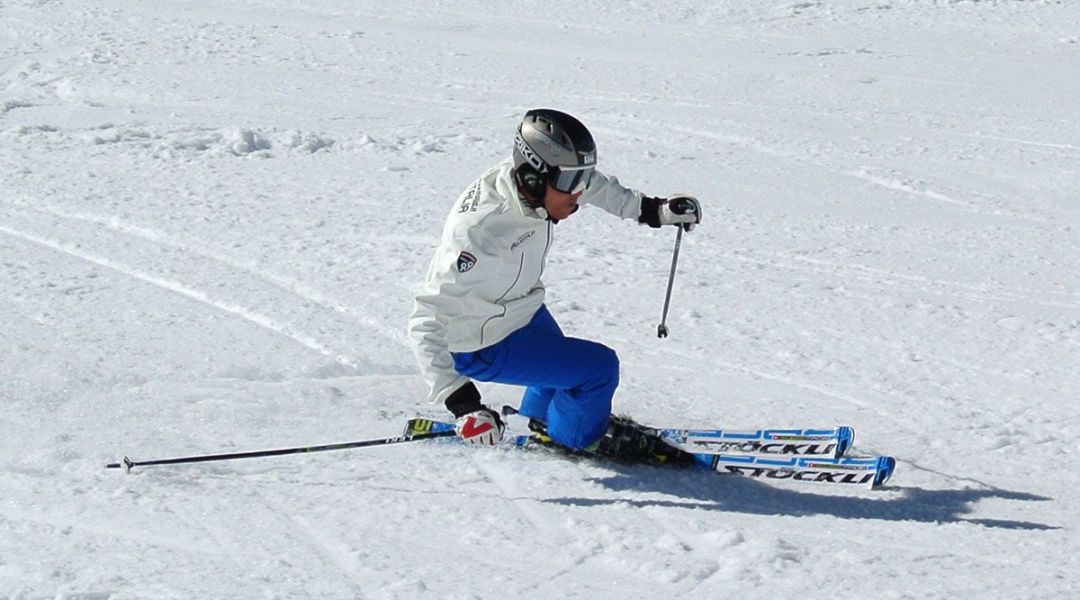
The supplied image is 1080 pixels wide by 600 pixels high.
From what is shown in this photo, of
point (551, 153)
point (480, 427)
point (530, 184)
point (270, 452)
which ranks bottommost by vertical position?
point (270, 452)

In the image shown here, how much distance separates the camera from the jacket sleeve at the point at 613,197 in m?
5.64

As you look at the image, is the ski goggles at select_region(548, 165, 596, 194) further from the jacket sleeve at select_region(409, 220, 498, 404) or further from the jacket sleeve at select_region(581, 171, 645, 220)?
the jacket sleeve at select_region(581, 171, 645, 220)

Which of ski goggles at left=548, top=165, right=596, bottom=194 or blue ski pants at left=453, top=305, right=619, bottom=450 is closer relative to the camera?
ski goggles at left=548, top=165, right=596, bottom=194

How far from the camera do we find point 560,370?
17.3 ft

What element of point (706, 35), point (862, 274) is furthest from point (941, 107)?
point (862, 274)

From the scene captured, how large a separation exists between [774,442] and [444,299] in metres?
1.63

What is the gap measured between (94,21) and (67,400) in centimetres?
1061

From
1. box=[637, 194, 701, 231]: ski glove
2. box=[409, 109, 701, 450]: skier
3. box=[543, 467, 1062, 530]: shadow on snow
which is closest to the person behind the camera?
box=[409, 109, 701, 450]: skier

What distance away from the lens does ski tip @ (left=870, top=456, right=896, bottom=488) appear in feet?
17.0

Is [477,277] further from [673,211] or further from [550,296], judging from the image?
[550,296]

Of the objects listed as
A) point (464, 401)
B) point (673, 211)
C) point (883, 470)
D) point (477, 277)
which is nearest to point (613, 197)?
point (673, 211)

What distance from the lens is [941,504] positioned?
5082mm

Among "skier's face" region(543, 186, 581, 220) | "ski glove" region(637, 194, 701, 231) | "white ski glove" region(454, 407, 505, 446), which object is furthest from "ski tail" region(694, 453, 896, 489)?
"skier's face" region(543, 186, 581, 220)

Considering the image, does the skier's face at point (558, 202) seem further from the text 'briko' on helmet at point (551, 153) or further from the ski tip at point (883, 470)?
the ski tip at point (883, 470)
